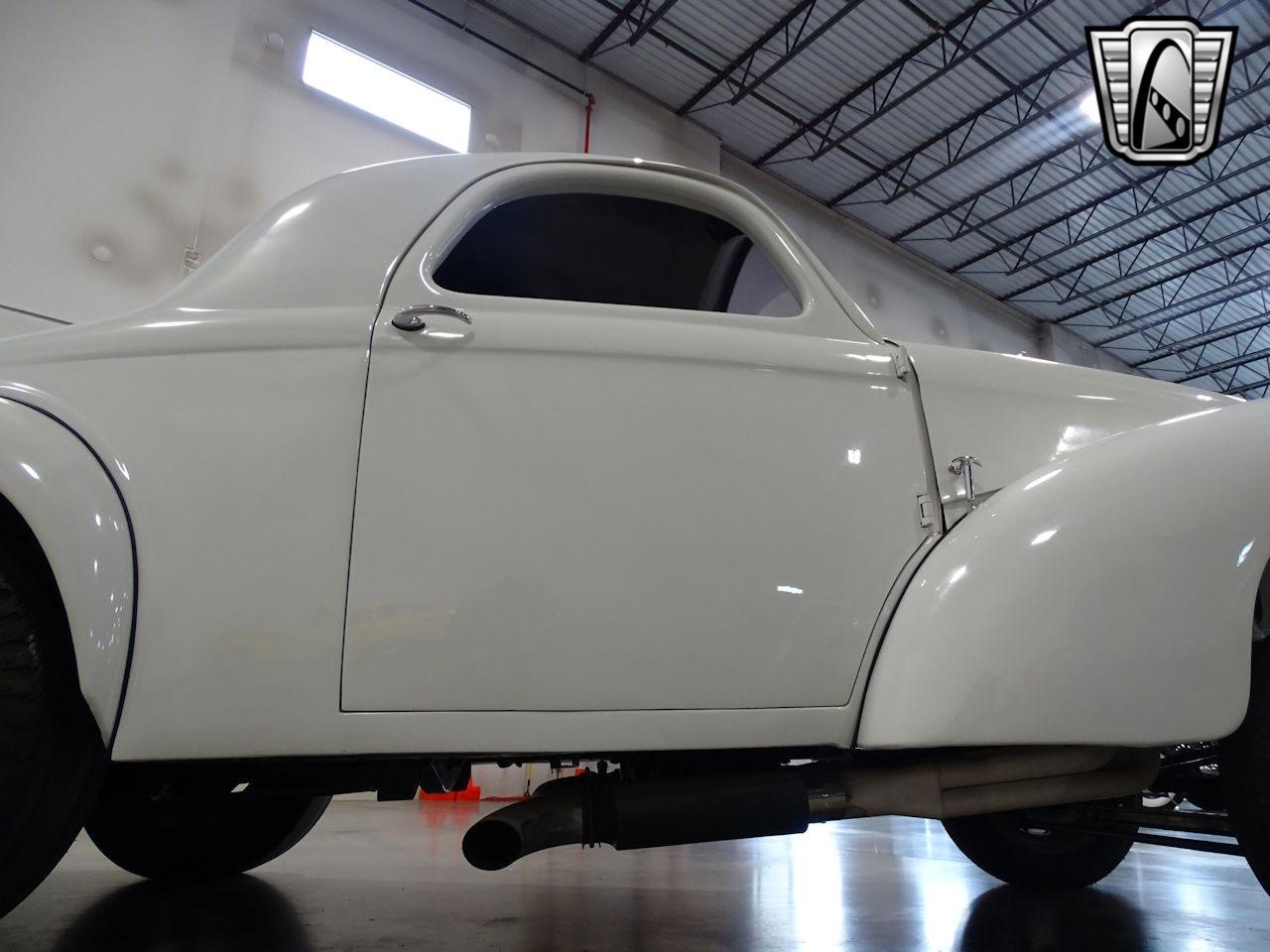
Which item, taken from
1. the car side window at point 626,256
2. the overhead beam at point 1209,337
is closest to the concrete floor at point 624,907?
the car side window at point 626,256

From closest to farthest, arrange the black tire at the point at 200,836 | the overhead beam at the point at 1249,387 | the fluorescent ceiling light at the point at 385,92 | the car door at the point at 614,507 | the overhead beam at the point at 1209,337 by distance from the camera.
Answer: the car door at the point at 614,507, the black tire at the point at 200,836, the fluorescent ceiling light at the point at 385,92, the overhead beam at the point at 1209,337, the overhead beam at the point at 1249,387

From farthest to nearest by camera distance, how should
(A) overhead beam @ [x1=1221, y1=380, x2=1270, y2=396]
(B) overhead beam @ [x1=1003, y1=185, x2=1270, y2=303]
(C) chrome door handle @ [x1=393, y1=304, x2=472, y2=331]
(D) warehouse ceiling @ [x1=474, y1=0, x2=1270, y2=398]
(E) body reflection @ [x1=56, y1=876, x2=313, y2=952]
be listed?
1. (A) overhead beam @ [x1=1221, y1=380, x2=1270, y2=396]
2. (B) overhead beam @ [x1=1003, y1=185, x2=1270, y2=303]
3. (D) warehouse ceiling @ [x1=474, y1=0, x2=1270, y2=398]
4. (E) body reflection @ [x1=56, y1=876, x2=313, y2=952]
5. (C) chrome door handle @ [x1=393, y1=304, x2=472, y2=331]

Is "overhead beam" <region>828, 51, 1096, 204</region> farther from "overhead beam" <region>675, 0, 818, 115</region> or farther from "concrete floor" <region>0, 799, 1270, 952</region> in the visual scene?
"concrete floor" <region>0, 799, 1270, 952</region>

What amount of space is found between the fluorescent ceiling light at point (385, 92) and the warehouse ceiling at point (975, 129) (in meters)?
1.93

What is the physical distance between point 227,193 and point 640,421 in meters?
7.06

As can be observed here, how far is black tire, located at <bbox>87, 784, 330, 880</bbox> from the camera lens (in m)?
2.50

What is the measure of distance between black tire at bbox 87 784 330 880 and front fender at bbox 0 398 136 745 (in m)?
1.46

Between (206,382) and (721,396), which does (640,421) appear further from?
(206,382)

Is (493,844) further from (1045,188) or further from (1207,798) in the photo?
(1045,188)

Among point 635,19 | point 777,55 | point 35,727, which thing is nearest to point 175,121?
point 635,19

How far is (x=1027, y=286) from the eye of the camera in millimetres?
15258

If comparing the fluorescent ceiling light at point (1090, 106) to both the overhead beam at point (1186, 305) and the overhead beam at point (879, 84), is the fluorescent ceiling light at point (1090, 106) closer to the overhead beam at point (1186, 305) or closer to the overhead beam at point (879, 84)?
the overhead beam at point (879, 84)

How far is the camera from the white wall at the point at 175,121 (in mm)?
6176

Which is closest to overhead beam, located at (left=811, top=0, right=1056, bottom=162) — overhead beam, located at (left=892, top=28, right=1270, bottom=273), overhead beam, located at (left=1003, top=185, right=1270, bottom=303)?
overhead beam, located at (left=892, top=28, right=1270, bottom=273)
